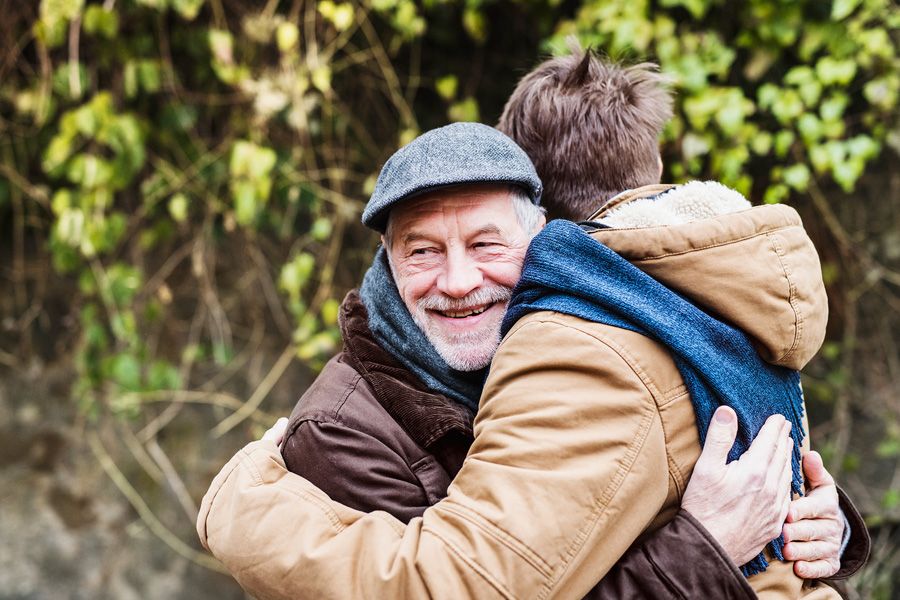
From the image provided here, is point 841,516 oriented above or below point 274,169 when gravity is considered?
below

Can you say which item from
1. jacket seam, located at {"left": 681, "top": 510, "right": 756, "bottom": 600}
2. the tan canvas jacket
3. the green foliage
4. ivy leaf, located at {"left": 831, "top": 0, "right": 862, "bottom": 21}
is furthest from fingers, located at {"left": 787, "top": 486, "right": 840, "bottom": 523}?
ivy leaf, located at {"left": 831, "top": 0, "right": 862, "bottom": 21}

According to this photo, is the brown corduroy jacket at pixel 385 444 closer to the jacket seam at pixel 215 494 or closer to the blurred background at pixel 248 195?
the jacket seam at pixel 215 494

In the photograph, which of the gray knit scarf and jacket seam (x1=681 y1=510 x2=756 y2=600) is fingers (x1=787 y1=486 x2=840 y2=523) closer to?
jacket seam (x1=681 y1=510 x2=756 y2=600)

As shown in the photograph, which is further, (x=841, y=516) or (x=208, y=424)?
(x=208, y=424)

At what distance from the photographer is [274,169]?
2.96 m

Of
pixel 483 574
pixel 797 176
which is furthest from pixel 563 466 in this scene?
pixel 797 176

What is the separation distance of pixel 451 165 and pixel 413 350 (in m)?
0.35

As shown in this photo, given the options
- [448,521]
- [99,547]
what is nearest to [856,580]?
[448,521]

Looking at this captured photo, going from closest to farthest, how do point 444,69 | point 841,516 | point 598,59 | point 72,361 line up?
1. point 841,516
2. point 598,59
3. point 444,69
4. point 72,361

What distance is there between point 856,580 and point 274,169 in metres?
2.53

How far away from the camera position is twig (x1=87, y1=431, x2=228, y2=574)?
324cm

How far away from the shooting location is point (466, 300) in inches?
61.4

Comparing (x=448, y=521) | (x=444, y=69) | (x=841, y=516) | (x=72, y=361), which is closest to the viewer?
(x=448, y=521)

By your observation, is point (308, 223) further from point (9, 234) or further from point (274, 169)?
point (9, 234)
